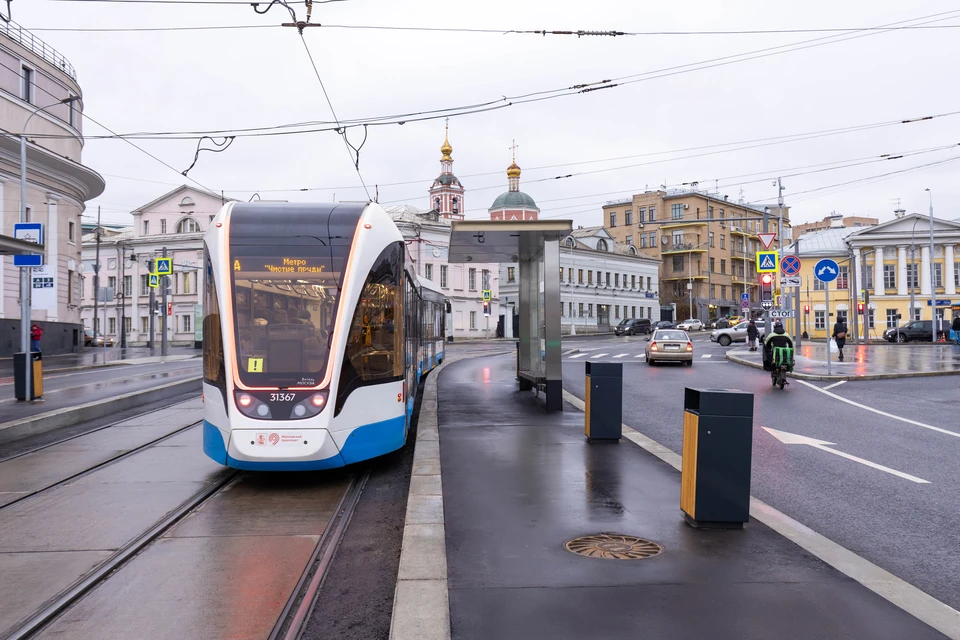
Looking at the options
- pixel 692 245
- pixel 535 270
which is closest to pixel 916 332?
pixel 692 245

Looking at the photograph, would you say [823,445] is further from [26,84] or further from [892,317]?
[892,317]

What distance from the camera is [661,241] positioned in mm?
103188

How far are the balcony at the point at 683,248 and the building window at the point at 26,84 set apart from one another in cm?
7417

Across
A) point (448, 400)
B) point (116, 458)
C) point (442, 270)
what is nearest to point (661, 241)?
point (442, 270)

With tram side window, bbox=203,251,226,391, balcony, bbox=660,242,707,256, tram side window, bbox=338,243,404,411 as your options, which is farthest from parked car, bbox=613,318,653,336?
tram side window, bbox=203,251,226,391

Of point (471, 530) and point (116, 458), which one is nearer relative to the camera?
point (471, 530)

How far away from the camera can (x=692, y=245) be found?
9888cm

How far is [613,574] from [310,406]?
13.5 ft

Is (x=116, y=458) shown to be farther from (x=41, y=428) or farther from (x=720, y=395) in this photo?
(x=720, y=395)

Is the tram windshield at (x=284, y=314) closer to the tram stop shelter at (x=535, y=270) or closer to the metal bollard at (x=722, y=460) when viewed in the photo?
the metal bollard at (x=722, y=460)

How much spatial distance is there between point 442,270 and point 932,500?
7083 cm

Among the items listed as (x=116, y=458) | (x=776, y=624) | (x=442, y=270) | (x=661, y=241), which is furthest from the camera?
(x=661, y=241)

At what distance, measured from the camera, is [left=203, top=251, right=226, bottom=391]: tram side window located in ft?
28.4

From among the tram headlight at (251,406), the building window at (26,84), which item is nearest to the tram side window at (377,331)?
the tram headlight at (251,406)
